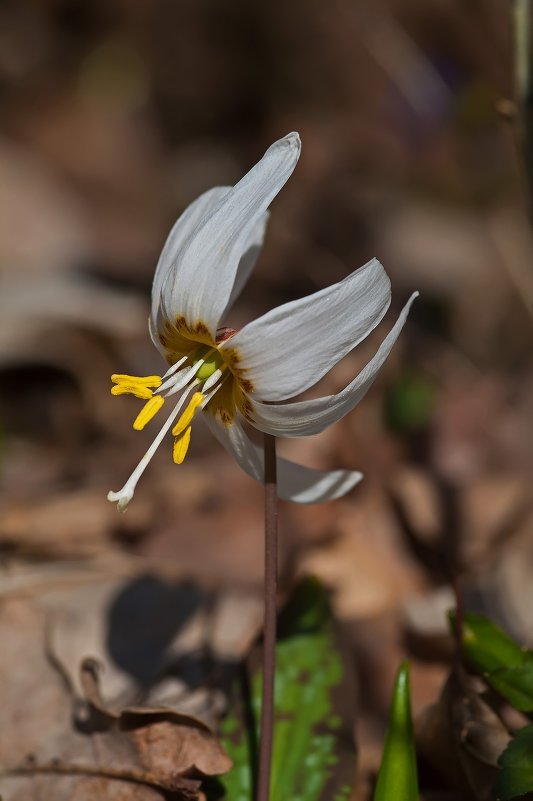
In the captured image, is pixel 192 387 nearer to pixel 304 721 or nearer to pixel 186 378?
pixel 186 378

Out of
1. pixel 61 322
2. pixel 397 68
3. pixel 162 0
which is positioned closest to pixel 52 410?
pixel 61 322

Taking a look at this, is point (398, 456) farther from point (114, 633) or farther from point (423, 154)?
point (423, 154)

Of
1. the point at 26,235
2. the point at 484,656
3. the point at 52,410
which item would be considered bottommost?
the point at 52,410

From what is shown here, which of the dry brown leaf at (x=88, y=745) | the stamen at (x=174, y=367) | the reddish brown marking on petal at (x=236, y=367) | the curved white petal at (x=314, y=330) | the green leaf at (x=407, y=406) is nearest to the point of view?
the curved white petal at (x=314, y=330)

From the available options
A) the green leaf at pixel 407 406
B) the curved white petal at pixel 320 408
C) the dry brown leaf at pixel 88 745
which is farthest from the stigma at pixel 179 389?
the green leaf at pixel 407 406

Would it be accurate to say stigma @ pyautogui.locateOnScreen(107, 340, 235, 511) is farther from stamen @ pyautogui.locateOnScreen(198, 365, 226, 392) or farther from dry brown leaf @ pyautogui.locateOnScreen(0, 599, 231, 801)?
dry brown leaf @ pyautogui.locateOnScreen(0, 599, 231, 801)

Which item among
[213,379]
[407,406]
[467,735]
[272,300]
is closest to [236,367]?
[213,379]

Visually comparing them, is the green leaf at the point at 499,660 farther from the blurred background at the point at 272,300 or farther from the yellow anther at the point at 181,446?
the yellow anther at the point at 181,446
